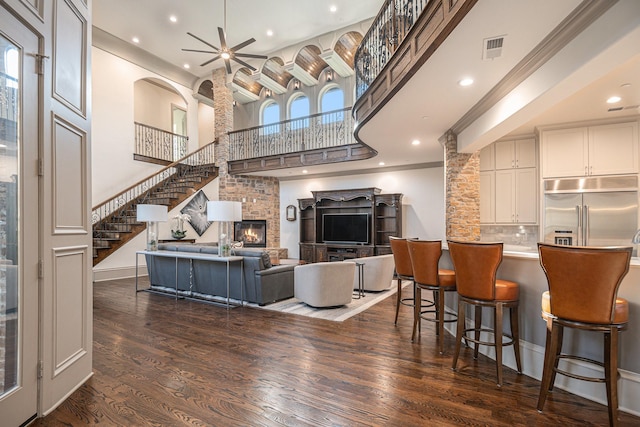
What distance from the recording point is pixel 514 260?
2.97 meters

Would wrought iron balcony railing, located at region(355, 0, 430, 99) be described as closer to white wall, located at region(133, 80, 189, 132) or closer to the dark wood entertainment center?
the dark wood entertainment center

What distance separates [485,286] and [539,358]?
2.41ft

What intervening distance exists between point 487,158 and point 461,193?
1.23 metres

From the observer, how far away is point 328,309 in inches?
190

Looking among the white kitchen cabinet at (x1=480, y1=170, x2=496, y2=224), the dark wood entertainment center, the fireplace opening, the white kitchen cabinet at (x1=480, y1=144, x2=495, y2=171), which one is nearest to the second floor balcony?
the dark wood entertainment center

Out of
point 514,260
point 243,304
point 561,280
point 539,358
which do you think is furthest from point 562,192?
point 243,304

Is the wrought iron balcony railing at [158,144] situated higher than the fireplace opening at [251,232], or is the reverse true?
the wrought iron balcony railing at [158,144]

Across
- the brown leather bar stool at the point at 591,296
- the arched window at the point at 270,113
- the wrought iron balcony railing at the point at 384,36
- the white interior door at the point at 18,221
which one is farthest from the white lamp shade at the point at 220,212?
the arched window at the point at 270,113

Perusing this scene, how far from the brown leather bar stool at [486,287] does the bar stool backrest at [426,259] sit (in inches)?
17.6

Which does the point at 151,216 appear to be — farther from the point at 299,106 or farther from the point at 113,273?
the point at 299,106

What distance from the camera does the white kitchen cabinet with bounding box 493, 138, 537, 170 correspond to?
17.9 feet

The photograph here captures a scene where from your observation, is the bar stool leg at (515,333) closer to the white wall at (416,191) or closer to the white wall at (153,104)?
the white wall at (416,191)

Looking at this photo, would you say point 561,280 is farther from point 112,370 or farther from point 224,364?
point 112,370

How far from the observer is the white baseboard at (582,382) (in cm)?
213
